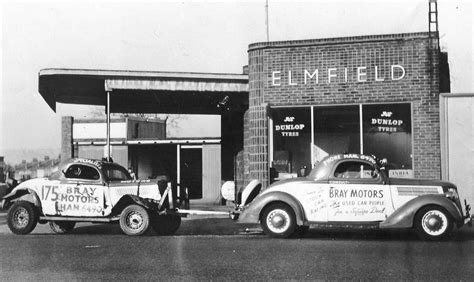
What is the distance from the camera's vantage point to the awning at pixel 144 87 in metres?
17.9

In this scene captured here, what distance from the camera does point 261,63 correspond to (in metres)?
17.0

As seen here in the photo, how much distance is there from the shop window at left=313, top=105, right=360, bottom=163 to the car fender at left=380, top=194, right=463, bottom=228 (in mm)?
5426

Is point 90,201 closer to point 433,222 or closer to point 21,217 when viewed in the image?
point 21,217

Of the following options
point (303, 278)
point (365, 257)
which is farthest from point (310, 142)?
point (303, 278)

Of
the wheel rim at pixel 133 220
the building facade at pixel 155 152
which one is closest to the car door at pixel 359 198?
the wheel rim at pixel 133 220

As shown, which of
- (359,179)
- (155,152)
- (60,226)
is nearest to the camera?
(359,179)

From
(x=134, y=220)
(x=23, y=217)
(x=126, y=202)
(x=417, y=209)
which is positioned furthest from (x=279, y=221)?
(x=23, y=217)

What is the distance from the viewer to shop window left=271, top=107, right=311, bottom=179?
16.8 m

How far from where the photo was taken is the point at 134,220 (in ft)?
41.2

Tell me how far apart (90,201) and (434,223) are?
654 cm

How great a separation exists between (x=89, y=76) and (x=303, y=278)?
39.1ft

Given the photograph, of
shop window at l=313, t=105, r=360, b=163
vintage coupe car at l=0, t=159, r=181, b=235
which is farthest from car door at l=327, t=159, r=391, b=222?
shop window at l=313, t=105, r=360, b=163

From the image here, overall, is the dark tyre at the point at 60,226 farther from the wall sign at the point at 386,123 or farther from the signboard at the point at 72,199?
the wall sign at the point at 386,123

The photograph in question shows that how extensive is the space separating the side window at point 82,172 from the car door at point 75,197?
0.10 m
